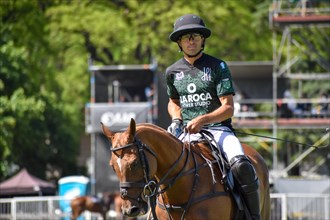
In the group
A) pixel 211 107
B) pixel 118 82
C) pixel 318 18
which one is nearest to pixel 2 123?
pixel 118 82

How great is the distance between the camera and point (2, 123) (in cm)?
2952

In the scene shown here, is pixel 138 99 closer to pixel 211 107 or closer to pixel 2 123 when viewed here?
pixel 2 123

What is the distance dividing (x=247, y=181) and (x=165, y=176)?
1.07 metres

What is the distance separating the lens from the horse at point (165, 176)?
7918 mm

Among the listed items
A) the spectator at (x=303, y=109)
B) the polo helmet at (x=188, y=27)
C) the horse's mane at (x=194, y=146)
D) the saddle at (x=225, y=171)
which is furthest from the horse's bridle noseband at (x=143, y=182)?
the spectator at (x=303, y=109)

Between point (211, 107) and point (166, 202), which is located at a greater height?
point (211, 107)

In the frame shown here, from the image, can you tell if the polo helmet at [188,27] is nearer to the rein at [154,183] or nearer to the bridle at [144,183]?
the rein at [154,183]

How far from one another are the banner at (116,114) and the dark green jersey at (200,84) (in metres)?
17.8

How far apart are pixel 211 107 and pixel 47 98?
2841 centimetres

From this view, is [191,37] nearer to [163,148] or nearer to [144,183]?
[163,148]

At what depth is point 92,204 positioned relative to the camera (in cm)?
2523

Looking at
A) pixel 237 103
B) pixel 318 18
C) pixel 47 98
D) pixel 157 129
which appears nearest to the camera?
pixel 157 129

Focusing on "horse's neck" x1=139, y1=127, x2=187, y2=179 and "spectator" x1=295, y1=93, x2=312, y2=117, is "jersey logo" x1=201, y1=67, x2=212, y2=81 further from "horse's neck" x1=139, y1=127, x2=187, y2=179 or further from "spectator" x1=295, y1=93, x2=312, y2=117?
"spectator" x1=295, y1=93, x2=312, y2=117

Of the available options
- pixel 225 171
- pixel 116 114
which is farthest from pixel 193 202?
pixel 116 114
